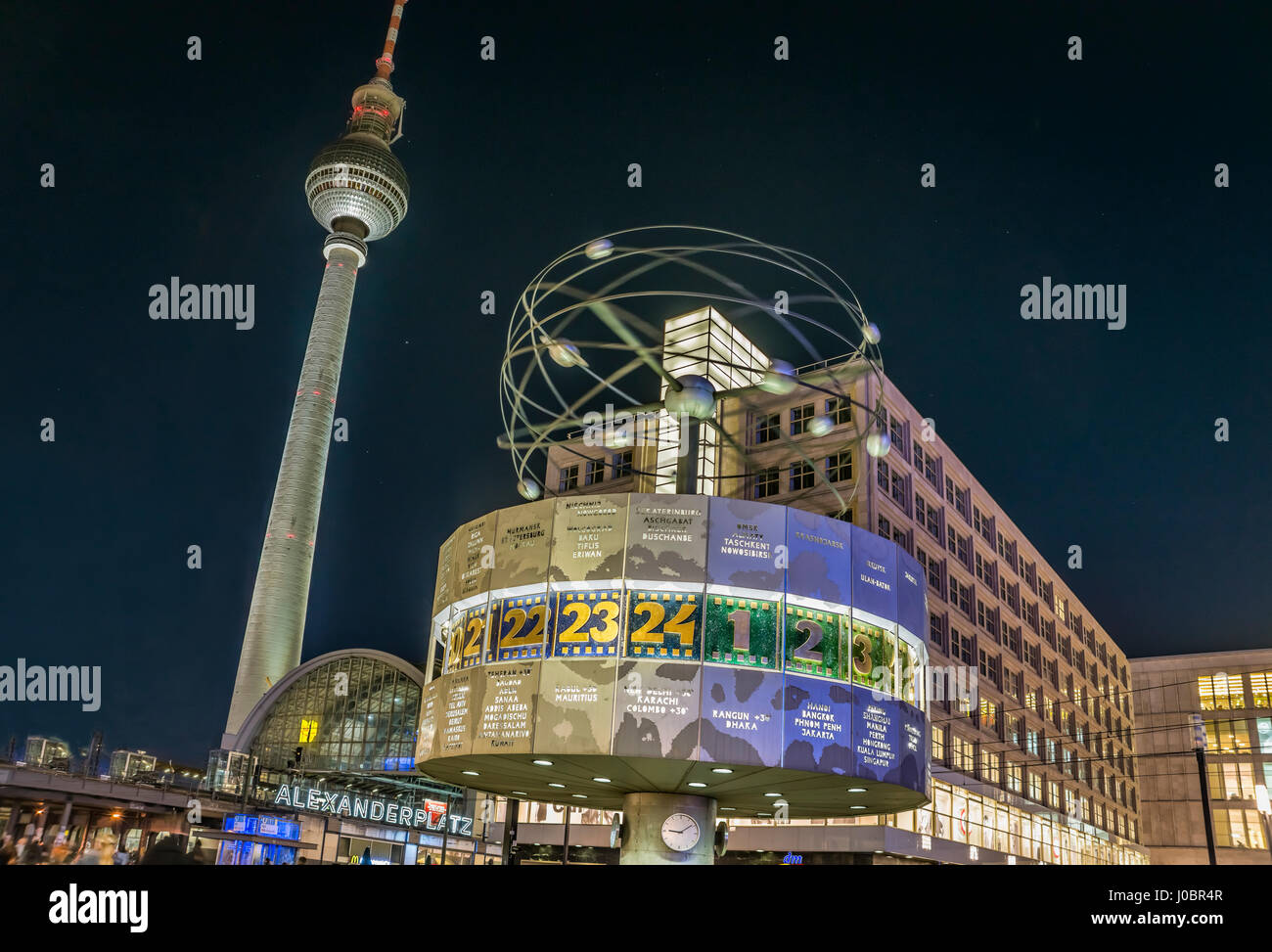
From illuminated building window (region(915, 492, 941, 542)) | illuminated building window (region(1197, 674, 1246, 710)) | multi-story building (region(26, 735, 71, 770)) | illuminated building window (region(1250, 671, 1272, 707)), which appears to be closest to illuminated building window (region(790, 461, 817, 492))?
illuminated building window (region(915, 492, 941, 542))

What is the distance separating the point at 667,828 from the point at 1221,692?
365ft

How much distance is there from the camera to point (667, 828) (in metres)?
29.5

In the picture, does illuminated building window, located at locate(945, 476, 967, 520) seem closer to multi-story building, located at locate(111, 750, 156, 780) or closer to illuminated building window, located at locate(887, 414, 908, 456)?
illuminated building window, located at locate(887, 414, 908, 456)

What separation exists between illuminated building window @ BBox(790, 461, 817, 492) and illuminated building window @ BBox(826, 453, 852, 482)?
1258 mm

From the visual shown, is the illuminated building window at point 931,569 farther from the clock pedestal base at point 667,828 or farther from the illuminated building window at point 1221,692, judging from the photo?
the illuminated building window at point 1221,692

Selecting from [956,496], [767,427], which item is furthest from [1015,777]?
[767,427]

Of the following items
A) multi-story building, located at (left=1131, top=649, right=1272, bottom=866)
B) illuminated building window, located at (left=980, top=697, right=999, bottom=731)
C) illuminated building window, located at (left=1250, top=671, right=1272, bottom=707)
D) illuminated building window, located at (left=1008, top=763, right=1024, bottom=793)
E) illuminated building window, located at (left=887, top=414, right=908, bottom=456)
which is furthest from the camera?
illuminated building window, located at (left=1250, top=671, right=1272, bottom=707)

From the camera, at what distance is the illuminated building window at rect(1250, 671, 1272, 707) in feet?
367

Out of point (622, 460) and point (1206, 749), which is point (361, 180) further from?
point (1206, 749)

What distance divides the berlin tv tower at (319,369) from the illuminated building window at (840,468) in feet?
212

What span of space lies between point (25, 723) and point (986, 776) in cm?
11173

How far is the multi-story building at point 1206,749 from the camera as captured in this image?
351 ft
